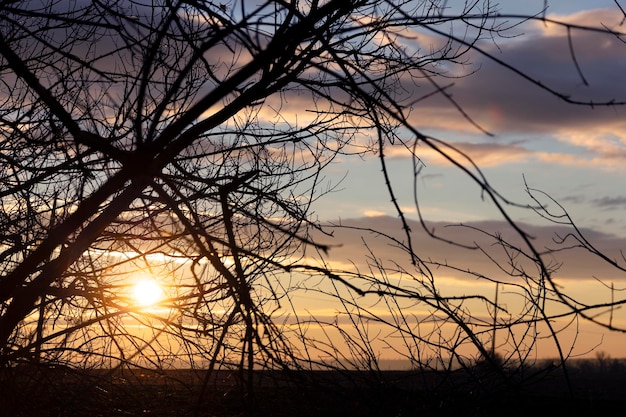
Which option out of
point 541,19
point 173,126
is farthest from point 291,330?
point 541,19

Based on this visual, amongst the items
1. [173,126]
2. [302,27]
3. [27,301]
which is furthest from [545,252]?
[27,301]

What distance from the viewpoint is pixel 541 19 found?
94.3 inches

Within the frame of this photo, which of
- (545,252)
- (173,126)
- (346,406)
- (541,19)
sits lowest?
(346,406)

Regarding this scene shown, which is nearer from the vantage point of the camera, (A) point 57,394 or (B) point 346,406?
(B) point 346,406

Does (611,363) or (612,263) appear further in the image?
(611,363)

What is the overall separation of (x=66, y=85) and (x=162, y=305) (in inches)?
72.2

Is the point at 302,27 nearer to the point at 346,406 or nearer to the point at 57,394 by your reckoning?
the point at 346,406

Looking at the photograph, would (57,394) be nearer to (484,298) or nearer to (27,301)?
(27,301)

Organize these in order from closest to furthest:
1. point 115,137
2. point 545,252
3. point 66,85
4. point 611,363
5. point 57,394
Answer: point 545,252, point 57,394, point 115,137, point 66,85, point 611,363

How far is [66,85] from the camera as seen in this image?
569cm

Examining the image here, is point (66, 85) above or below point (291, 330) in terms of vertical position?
above

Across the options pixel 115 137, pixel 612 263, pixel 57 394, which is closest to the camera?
pixel 612 263

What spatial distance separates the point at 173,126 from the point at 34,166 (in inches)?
122

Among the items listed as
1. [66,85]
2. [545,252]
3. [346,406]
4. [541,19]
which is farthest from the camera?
[66,85]
